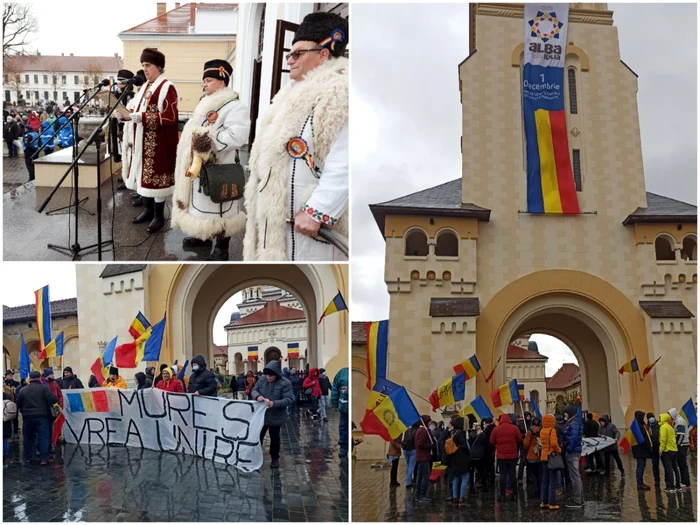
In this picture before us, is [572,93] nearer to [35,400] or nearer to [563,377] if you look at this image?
[35,400]

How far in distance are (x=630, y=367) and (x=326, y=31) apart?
12.2m

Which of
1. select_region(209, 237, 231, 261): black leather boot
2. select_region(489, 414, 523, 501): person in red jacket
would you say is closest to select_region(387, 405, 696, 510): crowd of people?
select_region(489, 414, 523, 501): person in red jacket

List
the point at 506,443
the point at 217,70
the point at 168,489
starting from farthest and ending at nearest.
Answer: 1. the point at 506,443
2. the point at 217,70
3. the point at 168,489

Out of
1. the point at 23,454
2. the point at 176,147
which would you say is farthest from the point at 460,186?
the point at 23,454

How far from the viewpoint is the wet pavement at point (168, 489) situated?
6930 mm

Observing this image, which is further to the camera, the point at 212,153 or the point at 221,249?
the point at 221,249

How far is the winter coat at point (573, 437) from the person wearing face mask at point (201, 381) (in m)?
4.54

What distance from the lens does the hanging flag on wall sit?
53.7 feet

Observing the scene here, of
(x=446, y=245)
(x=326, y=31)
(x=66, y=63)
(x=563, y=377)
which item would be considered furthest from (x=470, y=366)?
(x=66, y=63)

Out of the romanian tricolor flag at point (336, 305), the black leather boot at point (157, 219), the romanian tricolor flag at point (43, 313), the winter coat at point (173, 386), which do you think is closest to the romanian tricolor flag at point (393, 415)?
the romanian tricolor flag at point (336, 305)

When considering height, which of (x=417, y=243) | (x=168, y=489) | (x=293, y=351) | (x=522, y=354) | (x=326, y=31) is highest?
(x=417, y=243)

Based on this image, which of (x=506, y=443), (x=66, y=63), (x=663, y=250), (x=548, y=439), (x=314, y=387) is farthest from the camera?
(x=66, y=63)

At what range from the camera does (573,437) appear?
9.22 m

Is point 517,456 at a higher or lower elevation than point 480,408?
lower
